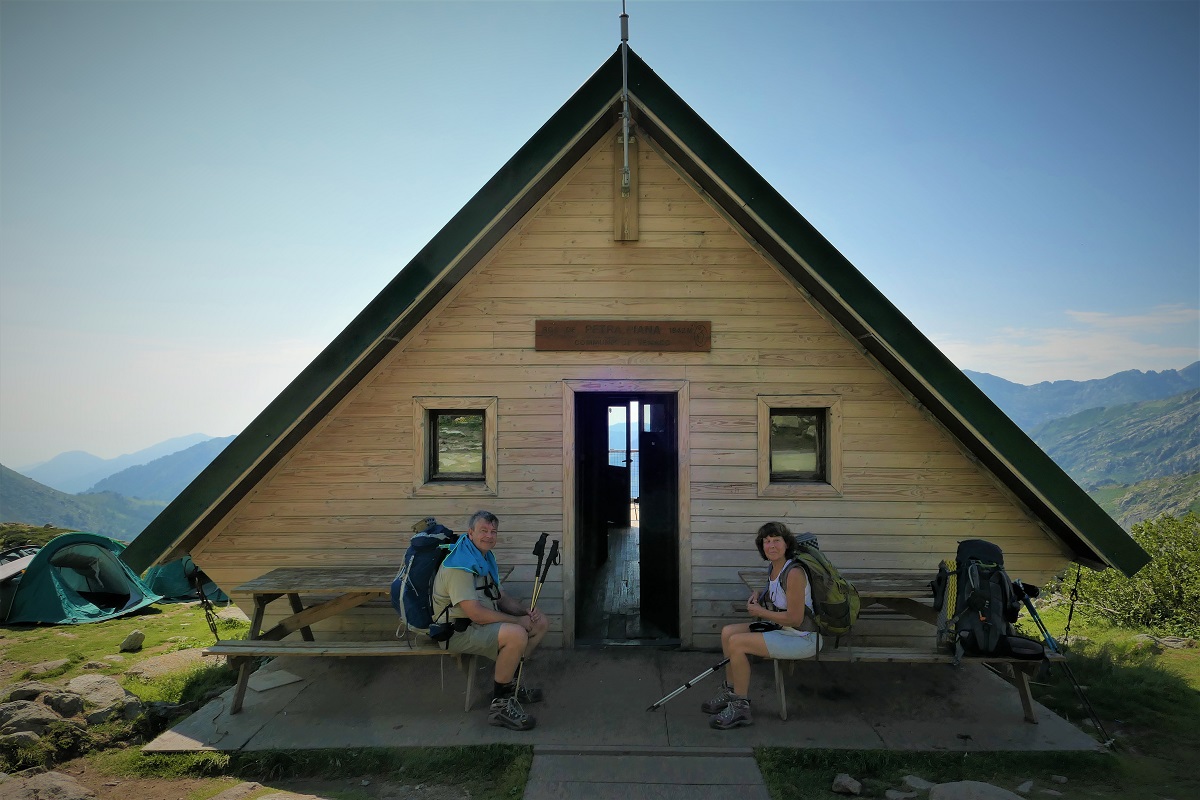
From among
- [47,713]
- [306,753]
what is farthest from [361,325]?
[47,713]

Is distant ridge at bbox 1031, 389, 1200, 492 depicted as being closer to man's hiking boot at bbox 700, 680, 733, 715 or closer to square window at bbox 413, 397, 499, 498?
man's hiking boot at bbox 700, 680, 733, 715

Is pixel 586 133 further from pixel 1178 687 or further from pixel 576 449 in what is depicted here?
pixel 1178 687

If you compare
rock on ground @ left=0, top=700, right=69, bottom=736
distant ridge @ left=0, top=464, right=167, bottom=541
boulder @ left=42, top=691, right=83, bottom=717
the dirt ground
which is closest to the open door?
the dirt ground

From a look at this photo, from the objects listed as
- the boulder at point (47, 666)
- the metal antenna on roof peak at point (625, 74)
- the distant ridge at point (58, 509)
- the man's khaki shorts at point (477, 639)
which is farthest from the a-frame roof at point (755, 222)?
the distant ridge at point (58, 509)

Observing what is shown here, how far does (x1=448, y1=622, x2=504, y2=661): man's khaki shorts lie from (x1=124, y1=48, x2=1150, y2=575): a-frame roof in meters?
2.28

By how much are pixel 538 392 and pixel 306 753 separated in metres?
3.37

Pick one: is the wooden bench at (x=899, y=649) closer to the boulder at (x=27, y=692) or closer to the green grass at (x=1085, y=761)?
the green grass at (x=1085, y=761)

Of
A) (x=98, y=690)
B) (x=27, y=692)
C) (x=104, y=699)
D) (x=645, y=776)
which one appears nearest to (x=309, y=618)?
(x=104, y=699)

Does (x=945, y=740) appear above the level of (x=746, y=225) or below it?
below

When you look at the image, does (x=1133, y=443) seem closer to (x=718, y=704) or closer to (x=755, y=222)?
(x=755, y=222)

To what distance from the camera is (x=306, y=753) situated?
4.54 meters

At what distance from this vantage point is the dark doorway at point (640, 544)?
21.6ft

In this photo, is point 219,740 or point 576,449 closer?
point 219,740

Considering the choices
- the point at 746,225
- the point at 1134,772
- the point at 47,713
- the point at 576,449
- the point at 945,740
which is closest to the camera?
the point at 1134,772
